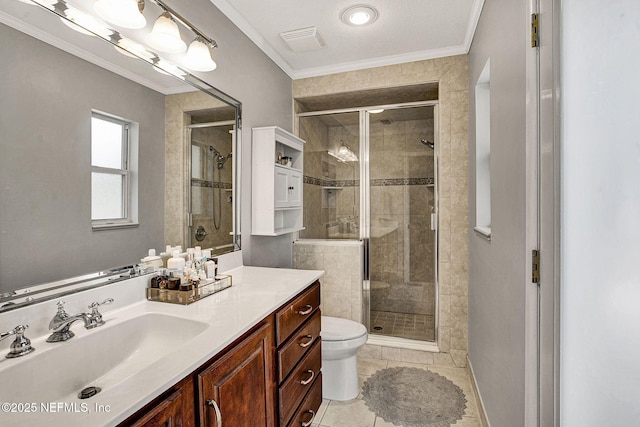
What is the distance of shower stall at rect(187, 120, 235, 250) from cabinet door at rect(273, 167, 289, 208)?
15.1 inches

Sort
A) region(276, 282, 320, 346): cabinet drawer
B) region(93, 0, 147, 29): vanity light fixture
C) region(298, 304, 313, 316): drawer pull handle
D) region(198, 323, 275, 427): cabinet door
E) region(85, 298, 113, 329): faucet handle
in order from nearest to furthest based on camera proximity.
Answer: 1. region(198, 323, 275, 427): cabinet door
2. region(85, 298, 113, 329): faucet handle
3. region(93, 0, 147, 29): vanity light fixture
4. region(276, 282, 320, 346): cabinet drawer
5. region(298, 304, 313, 316): drawer pull handle

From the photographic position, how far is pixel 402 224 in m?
2.82

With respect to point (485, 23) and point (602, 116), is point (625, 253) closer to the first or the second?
point (602, 116)

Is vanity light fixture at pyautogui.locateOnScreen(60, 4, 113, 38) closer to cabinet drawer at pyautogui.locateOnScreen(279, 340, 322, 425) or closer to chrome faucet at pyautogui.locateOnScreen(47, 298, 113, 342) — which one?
chrome faucet at pyautogui.locateOnScreen(47, 298, 113, 342)

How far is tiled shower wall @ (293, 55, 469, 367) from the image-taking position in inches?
95.9

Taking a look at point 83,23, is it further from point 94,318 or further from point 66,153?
point 94,318

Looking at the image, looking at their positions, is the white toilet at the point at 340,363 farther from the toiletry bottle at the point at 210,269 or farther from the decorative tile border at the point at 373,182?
the decorative tile border at the point at 373,182

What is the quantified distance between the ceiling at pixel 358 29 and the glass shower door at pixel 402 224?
1.59 feet

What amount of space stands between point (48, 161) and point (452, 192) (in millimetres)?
2411


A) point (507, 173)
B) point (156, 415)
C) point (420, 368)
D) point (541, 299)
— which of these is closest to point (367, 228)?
point (420, 368)

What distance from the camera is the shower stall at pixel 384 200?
271 centimetres

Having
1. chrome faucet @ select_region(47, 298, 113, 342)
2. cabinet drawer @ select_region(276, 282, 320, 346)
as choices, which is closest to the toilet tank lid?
cabinet drawer @ select_region(276, 282, 320, 346)

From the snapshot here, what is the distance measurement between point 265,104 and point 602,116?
2036 mm

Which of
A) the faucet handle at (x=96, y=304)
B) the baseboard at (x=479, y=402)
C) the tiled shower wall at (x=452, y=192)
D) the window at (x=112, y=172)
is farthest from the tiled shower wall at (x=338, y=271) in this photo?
the faucet handle at (x=96, y=304)
